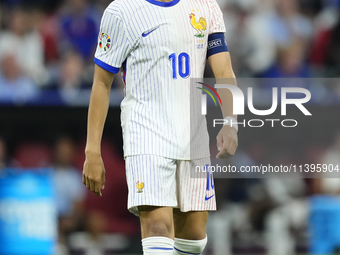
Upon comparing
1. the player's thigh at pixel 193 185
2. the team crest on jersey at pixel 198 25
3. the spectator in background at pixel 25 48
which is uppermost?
the spectator in background at pixel 25 48

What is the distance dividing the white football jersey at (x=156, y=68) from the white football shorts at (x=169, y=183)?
0.05m

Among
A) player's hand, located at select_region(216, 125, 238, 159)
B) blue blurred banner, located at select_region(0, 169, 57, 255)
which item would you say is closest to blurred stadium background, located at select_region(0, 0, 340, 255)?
blue blurred banner, located at select_region(0, 169, 57, 255)

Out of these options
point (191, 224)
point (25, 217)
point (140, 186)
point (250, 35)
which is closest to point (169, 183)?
point (140, 186)

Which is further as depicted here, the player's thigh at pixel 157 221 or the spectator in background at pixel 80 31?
the spectator in background at pixel 80 31

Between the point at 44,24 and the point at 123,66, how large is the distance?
5390 millimetres

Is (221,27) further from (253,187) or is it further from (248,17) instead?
(248,17)

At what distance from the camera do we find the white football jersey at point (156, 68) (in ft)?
10.9

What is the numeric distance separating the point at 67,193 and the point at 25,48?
2117 mm

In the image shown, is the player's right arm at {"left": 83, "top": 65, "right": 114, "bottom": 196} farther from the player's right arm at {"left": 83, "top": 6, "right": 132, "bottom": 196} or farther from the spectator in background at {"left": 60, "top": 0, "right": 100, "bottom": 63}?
the spectator in background at {"left": 60, "top": 0, "right": 100, "bottom": 63}

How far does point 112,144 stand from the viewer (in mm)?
8602

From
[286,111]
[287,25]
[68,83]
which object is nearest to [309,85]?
[286,111]

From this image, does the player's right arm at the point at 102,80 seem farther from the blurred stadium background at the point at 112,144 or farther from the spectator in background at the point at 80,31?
the spectator in background at the point at 80,31

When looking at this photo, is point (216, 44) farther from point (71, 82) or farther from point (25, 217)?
point (71, 82)

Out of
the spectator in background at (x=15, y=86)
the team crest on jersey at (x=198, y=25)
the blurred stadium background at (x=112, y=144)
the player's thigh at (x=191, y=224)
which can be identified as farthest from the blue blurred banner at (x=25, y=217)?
the team crest on jersey at (x=198, y=25)
